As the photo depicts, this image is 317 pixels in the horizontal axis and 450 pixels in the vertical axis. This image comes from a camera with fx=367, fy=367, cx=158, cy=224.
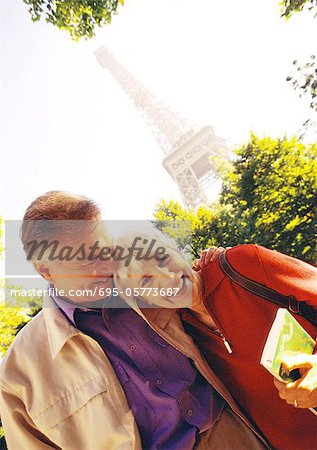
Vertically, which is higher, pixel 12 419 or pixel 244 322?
pixel 244 322

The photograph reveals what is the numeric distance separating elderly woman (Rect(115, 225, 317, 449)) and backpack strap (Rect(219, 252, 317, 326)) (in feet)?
0.07

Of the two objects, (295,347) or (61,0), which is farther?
(61,0)

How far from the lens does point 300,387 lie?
1.27 m

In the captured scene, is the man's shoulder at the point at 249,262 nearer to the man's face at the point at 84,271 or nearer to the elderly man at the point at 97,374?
the elderly man at the point at 97,374

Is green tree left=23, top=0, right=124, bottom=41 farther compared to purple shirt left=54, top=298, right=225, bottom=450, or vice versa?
green tree left=23, top=0, right=124, bottom=41

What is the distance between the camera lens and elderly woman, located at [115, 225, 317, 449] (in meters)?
1.67

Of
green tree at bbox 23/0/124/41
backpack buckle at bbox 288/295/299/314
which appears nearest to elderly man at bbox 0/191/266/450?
backpack buckle at bbox 288/295/299/314

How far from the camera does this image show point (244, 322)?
1731 millimetres

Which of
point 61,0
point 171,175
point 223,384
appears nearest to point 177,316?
point 223,384

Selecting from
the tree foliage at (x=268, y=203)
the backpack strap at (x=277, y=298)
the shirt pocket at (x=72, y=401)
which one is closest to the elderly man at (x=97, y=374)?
the shirt pocket at (x=72, y=401)

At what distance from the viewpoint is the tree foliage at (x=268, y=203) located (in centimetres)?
1066

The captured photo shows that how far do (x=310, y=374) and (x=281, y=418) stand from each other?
538 mm

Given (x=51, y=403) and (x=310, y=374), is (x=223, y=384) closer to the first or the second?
(x=310, y=374)

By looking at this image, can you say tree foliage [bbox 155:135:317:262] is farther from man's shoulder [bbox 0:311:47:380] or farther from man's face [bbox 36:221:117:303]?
man's shoulder [bbox 0:311:47:380]
